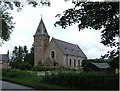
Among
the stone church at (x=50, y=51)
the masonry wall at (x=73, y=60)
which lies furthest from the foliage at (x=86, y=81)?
the masonry wall at (x=73, y=60)

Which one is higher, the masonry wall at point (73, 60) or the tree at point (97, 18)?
the tree at point (97, 18)

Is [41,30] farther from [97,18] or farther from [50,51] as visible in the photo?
[97,18]

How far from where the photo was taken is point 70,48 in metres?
111

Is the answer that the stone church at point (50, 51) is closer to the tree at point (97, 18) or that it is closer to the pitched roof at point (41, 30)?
the pitched roof at point (41, 30)

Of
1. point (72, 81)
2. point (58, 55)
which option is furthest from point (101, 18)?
point (58, 55)

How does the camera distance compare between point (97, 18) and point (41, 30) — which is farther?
point (41, 30)

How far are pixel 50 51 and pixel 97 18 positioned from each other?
74496 mm

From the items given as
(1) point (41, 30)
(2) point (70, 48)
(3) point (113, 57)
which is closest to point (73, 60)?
(2) point (70, 48)

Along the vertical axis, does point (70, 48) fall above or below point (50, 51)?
above

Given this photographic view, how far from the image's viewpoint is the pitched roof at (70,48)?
10339 cm

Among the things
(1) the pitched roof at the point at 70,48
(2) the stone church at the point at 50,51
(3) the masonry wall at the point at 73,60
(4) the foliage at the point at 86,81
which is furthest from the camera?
(1) the pitched roof at the point at 70,48

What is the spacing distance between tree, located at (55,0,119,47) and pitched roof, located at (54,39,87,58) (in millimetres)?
70773

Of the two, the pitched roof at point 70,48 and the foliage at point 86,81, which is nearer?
the foliage at point 86,81

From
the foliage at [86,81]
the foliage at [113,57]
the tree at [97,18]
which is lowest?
the foliage at [86,81]
